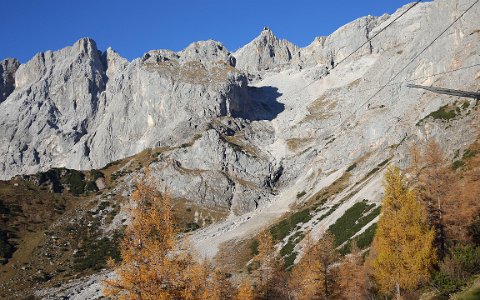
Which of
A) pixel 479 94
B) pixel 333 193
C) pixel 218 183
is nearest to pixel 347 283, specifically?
pixel 479 94

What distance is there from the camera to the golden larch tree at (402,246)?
89.0 feet

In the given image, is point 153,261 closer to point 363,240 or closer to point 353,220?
point 363,240

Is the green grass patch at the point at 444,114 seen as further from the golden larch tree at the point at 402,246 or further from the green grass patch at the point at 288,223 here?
the golden larch tree at the point at 402,246

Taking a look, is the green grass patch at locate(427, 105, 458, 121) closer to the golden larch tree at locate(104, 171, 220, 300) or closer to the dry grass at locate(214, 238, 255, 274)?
the dry grass at locate(214, 238, 255, 274)

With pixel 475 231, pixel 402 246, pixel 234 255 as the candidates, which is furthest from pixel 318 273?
pixel 234 255

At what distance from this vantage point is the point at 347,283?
36.1 meters

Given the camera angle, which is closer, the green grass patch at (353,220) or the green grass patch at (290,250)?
the green grass patch at (353,220)

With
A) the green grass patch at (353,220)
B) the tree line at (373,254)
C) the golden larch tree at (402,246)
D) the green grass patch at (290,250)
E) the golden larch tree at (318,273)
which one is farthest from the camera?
the green grass patch at (290,250)

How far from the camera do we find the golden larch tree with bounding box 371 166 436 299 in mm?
27125

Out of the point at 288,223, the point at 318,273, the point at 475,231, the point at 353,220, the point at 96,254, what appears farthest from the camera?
the point at 96,254

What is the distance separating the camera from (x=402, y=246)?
27422mm

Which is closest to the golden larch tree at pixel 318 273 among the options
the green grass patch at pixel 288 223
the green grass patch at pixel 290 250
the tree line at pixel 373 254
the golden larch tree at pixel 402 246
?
the tree line at pixel 373 254

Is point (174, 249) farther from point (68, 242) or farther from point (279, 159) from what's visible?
point (279, 159)

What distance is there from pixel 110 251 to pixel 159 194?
110889 millimetres
